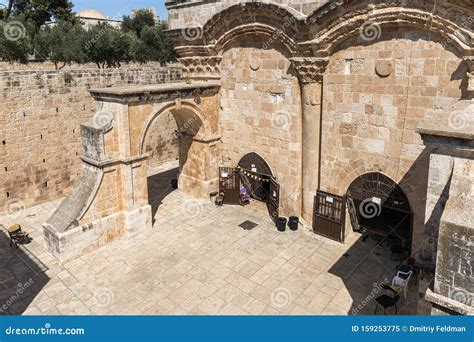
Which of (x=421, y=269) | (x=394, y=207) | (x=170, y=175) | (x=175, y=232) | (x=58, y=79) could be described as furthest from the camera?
(x=170, y=175)

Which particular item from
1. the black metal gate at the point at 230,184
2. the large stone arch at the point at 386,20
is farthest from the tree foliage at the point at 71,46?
the large stone arch at the point at 386,20

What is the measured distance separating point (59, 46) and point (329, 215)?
26459 millimetres

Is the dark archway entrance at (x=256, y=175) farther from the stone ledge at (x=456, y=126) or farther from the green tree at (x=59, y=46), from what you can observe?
the green tree at (x=59, y=46)

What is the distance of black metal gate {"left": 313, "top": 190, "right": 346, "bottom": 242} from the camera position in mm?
13094

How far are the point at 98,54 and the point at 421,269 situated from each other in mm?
28734

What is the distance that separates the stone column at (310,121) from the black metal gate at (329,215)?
377 millimetres

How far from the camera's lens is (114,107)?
12547 mm

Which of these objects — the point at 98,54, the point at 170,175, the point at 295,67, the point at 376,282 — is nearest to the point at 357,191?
the point at 376,282

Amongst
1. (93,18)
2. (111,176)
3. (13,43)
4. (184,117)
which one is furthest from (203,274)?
(93,18)

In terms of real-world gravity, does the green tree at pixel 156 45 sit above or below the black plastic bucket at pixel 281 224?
above

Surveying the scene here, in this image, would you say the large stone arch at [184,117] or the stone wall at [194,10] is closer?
the large stone arch at [184,117]

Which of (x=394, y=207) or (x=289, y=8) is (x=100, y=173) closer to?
(x=289, y=8)

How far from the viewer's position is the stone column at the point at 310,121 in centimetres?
1265

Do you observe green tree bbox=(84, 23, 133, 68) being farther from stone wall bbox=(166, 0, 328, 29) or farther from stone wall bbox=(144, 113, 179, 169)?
stone wall bbox=(166, 0, 328, 29)
